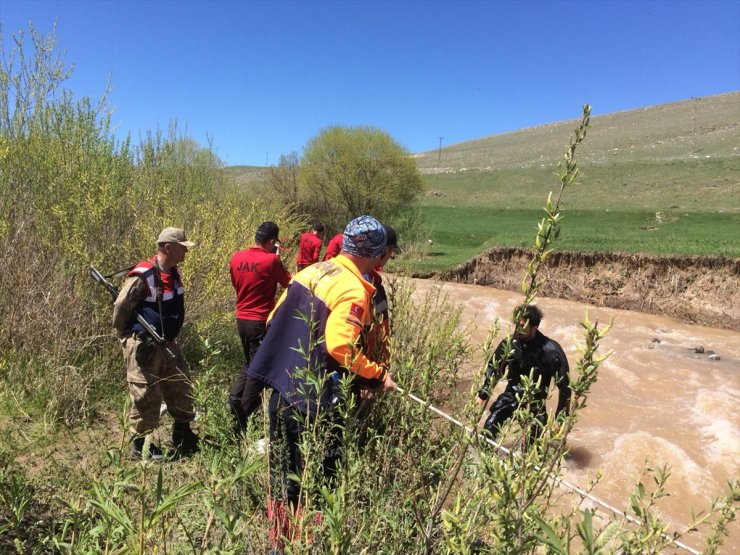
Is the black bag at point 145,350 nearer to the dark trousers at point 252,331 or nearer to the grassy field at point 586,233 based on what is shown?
the dark trousers at point 252,331

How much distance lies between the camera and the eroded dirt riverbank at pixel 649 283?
1035 centimetres

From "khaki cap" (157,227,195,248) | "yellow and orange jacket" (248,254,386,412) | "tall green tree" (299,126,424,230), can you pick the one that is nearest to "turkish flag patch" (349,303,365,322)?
"yellow and orange jacket" (248,254,386,412)

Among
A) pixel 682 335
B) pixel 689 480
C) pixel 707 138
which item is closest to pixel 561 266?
pixel 682 335

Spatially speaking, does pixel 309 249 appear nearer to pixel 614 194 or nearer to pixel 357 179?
pixel 357 179

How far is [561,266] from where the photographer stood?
1261cm

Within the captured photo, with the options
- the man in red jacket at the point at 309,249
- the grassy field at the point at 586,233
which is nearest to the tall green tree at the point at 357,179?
the grassy field at the point at 586,233

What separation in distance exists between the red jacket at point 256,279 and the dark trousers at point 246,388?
10 cm

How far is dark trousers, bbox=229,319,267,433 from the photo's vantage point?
3006 mm

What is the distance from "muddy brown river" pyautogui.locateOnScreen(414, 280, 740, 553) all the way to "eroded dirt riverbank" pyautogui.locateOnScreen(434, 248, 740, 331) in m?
0.56

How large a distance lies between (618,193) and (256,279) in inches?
1420

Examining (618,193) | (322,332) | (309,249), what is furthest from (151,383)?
(618,193)

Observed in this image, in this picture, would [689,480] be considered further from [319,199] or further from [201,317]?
[319,199]

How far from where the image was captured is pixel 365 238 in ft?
7.16

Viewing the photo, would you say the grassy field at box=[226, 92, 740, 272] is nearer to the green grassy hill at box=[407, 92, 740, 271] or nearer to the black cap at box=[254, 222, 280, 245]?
the green grassy hill at box=[407, 92, 740, 271]
